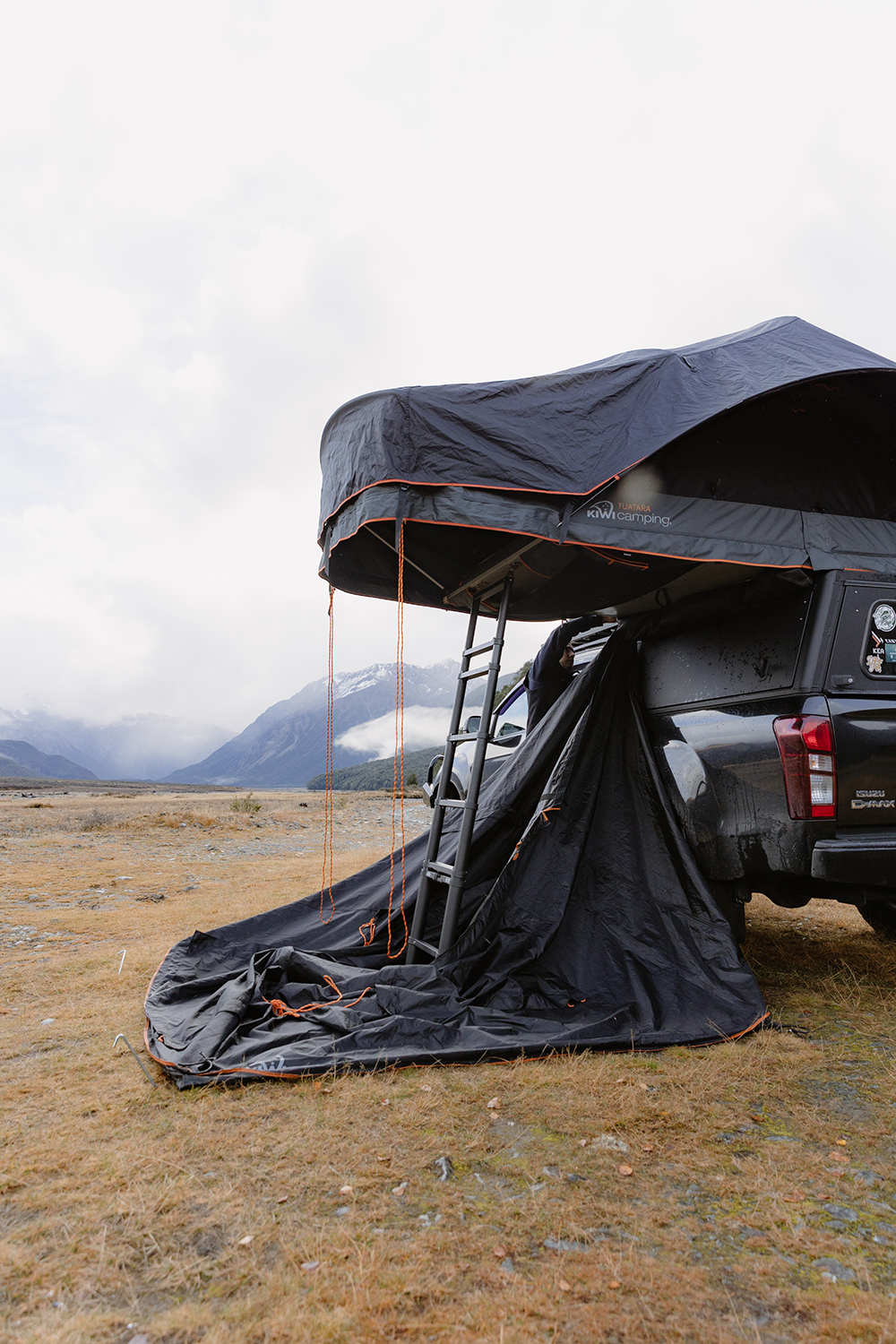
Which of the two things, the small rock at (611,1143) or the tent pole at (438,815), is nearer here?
the small rock at (611,1143)

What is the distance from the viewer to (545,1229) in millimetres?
2133

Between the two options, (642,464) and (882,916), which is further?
(882,916)

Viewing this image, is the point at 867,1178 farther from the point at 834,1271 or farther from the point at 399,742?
the point at 399,742

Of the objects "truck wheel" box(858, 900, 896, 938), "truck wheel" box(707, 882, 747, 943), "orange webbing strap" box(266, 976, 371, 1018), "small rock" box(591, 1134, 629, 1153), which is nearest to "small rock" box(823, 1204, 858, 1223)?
"small rock" box(591, 1134, 629, 1153)

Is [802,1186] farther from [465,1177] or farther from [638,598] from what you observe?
[638,598]

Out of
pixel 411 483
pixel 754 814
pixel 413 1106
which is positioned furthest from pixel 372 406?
pixel 413 1106

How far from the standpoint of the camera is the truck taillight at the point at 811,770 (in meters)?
3.72

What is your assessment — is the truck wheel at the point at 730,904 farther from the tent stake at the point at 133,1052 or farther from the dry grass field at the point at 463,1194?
the tent stake at the point at 133,1052

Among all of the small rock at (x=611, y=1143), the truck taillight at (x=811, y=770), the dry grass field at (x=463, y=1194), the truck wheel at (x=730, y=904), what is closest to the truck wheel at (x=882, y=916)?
the dry grass field at (x=463, y=1194)

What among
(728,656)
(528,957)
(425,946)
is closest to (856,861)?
(728,656)

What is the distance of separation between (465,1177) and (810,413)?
4112 mm

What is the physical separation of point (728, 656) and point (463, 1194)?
3061 millimetres

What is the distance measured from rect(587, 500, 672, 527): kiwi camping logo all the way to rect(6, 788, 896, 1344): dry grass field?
2.47 meters

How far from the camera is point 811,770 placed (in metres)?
3.73
